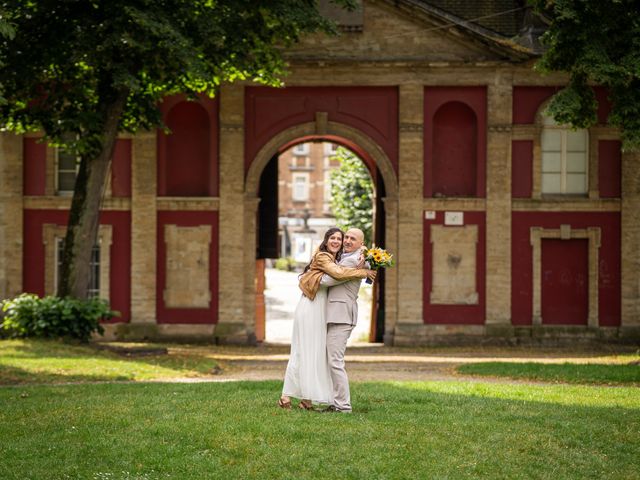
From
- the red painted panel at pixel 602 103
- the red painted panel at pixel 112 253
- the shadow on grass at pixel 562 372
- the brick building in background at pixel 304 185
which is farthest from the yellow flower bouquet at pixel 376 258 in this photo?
the brick building in background at pixel 304 185

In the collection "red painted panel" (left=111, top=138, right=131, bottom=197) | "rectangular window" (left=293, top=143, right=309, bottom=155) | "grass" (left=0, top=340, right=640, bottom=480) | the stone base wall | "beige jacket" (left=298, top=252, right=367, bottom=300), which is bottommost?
the stone base wall

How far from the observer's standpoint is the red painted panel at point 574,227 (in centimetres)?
2595

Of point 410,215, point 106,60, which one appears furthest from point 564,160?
point 106,60

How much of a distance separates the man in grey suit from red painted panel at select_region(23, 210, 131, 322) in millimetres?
15901

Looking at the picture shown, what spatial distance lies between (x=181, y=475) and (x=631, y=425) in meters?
4.95

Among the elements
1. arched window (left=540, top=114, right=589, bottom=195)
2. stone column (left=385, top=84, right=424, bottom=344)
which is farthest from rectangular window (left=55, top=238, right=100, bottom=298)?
arched window (left=540, top=114, right=589, bottom=195)

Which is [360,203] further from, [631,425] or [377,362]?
[631,425]

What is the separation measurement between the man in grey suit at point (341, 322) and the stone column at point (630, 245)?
16281mm

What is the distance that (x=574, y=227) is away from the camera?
26109mm

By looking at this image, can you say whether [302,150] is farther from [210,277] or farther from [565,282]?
[565,282]

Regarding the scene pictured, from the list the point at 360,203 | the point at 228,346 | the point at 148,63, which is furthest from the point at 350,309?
the point at 360,203

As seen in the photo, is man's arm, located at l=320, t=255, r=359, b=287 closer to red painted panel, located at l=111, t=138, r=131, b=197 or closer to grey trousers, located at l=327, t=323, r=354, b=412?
grey trousers, located at l=327, t=323, r=354, b=412

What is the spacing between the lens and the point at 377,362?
21906 millimetres

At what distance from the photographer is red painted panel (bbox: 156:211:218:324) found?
26.3 metres
